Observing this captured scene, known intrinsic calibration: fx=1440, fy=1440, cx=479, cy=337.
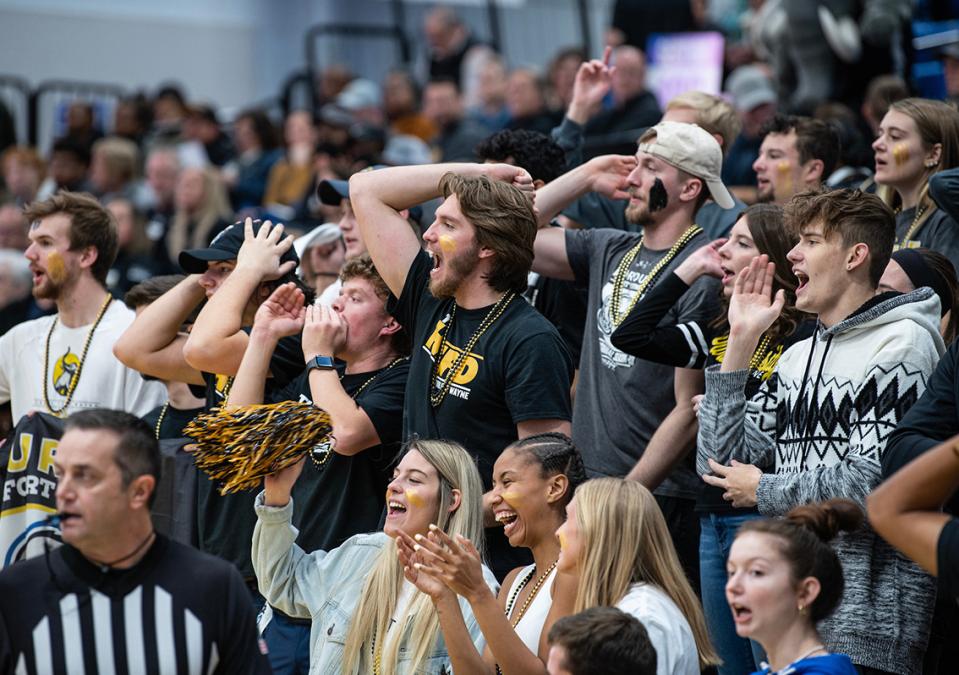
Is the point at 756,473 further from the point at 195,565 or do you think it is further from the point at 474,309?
the point at 195,565

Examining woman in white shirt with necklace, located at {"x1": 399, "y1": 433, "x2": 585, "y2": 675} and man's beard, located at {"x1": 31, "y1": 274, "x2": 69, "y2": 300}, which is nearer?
woman in white shirt with necklace, located at {"x1": 399, "y1": 433, "x2": 585, "y2": 675}

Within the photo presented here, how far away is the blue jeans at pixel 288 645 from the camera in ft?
16.5

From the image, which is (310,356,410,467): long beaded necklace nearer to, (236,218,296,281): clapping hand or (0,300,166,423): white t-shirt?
(236,218,296,281): clapping hand

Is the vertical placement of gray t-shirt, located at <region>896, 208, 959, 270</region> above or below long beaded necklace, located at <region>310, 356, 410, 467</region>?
above

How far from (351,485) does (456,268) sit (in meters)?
0.90

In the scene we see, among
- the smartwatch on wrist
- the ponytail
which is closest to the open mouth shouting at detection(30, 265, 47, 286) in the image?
the smartwatch on wrist

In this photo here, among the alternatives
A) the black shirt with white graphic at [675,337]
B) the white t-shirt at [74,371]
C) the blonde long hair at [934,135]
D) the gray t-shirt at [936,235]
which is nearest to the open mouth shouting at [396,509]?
the black shirt with white graphic at [675,337]

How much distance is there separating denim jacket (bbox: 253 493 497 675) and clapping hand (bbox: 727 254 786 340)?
45.3 inches

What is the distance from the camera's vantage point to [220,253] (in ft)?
19.1

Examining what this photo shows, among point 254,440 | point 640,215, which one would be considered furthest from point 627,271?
point 254,440

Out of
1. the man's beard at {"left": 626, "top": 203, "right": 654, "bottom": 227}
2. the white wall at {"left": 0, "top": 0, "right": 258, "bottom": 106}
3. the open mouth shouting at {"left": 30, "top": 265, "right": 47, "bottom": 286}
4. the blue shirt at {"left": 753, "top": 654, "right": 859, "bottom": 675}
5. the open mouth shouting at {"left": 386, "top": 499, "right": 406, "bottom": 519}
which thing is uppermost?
the white wall at {"left": 0, "top": 0, "right": 258, "bottom": 106}

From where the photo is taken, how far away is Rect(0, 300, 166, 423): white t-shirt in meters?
6.50

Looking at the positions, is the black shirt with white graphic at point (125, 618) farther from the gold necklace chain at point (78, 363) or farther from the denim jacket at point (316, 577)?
the gold necklace chain at point (78, 363)

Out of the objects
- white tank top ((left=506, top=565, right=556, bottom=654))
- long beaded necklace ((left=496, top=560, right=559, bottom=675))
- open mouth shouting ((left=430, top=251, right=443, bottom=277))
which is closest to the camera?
white tank top ((left=506, top=565, right=556, bottom=654))
